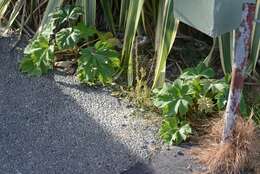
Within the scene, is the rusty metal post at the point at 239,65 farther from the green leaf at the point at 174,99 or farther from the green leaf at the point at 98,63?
the green leaf at the point at 98,63

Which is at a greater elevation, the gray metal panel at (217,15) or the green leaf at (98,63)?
the gray metal panel at (217,15)

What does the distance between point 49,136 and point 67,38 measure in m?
0.71

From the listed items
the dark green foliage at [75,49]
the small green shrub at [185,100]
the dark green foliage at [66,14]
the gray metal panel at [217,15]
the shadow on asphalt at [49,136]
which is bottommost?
the shadow on asphalt at [49,136]

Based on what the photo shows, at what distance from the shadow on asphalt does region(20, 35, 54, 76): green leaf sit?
59 mm

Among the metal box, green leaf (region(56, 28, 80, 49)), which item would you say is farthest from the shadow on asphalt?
the metal box

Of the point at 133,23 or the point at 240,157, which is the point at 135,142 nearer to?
the point at 240,157

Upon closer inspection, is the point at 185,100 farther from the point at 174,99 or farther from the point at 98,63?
the point at 98,63

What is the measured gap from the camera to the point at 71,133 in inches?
135

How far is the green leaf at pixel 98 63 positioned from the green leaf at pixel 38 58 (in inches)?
8.6

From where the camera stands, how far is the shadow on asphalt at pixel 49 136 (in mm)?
3201

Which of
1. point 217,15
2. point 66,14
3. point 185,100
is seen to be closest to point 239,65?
point 217,15

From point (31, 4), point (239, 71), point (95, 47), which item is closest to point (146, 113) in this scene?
point (95, 47)

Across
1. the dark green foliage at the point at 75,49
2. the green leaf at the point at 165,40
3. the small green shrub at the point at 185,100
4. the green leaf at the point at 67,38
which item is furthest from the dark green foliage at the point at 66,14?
the small green shrub at the point at 185,100

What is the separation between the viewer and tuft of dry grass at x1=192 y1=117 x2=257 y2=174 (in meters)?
3.07
